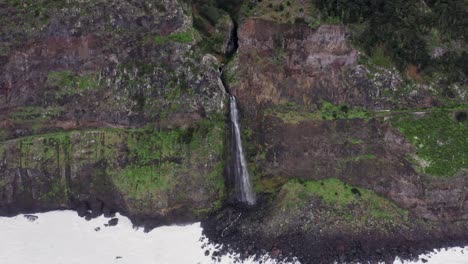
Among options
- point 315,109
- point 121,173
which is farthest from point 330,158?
point 121,173

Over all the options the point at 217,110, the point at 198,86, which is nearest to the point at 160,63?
the point at 198,86

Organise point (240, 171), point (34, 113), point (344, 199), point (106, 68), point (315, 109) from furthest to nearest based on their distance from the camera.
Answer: point (34, 113) → point (106, 68) → point (240, 171) → point (315, 109) → point (344, 199)

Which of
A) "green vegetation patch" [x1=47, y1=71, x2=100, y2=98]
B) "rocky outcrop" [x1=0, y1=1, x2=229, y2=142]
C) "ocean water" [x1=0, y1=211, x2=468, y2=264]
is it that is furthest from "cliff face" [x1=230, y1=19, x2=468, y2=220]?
"green vegetation patch" [x1=47, y1=71, x2=100, y2=98]

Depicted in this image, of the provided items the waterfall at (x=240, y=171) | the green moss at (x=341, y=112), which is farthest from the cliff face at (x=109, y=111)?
the green moss at (x=341, y=112)

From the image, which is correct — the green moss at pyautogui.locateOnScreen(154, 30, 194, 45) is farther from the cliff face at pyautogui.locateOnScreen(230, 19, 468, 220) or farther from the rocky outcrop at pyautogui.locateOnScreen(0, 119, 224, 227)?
the rocky outcrop at pyautogui.locateOnScreen(0, 119, 224, 227)

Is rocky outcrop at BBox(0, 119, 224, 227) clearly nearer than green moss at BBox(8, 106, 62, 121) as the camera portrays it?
Yes

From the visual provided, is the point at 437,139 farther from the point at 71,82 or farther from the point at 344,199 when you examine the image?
the point at 71,82
